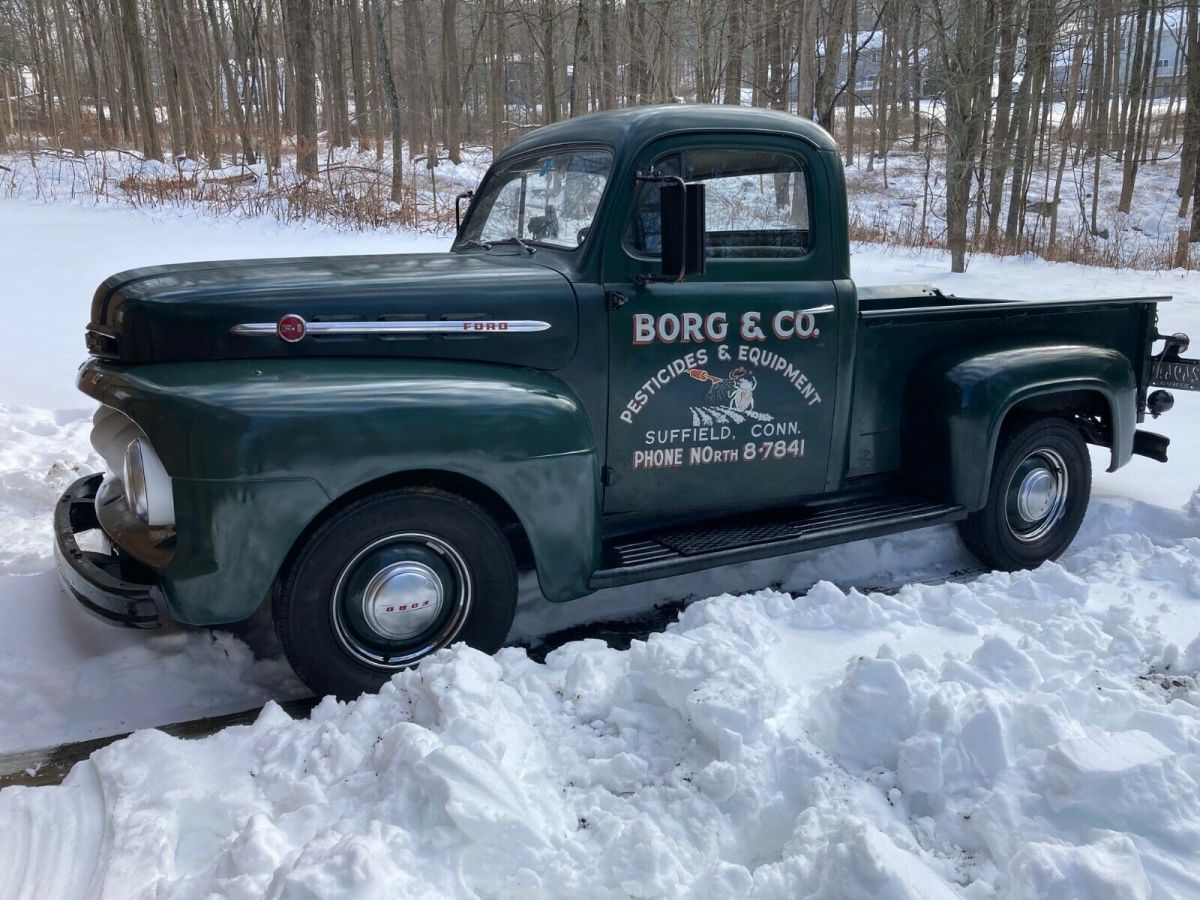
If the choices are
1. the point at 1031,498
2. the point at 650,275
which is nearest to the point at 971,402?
the point at 1031,498

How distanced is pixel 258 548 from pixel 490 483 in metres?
0.76

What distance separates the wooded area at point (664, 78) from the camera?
1489 cm

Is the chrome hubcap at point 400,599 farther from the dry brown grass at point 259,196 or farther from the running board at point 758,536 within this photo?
the dry brown grass at point 259,196

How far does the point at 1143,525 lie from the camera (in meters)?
4.96

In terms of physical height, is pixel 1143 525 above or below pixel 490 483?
below

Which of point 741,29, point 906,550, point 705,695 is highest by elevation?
point 741,29

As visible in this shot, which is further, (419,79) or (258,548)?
(419,79)

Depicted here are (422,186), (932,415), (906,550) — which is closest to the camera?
A: (932,415)

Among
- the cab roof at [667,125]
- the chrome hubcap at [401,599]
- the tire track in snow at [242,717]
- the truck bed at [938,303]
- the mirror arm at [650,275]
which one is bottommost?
the tire track in snow at [242,717]

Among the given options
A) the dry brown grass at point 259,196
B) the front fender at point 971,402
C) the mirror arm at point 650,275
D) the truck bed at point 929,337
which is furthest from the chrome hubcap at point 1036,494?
the dry brown grass at point 259,196

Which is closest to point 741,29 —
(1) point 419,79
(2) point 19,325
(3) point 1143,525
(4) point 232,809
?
(2) point 19,325

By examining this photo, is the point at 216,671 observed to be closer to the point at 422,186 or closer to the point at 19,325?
the point at 19,325

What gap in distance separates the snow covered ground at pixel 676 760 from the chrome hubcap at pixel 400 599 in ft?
0.97

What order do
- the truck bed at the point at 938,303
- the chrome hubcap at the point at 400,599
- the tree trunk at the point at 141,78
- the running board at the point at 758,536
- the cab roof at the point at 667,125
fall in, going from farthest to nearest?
the tree trunk at the point at 141,78
the truck bed at the point at 938,303
the cab roof at the point at 667,125
the running board at the point at 758,536
the chrome hubcap at the point at 400,599
